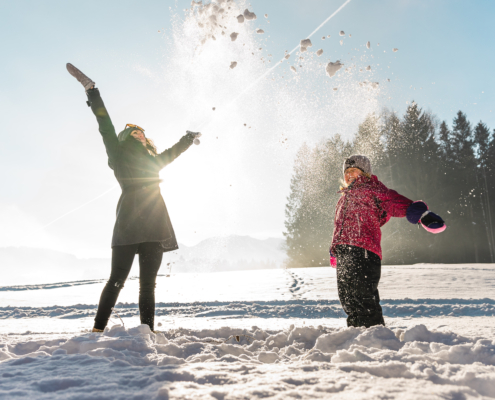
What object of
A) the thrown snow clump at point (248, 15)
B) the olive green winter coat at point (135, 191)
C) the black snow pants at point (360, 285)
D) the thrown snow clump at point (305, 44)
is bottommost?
the black snow pants at point (360, 285)

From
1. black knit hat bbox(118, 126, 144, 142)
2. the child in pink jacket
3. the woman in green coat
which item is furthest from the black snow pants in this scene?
black knit hat bbox(118, 126, 144, 142)

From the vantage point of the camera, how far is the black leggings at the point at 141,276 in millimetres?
2086

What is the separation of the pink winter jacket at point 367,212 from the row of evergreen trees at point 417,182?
19205 millimetres

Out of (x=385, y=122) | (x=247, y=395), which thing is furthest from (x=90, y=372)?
(x=385, y=122)

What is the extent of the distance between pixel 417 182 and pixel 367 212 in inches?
881

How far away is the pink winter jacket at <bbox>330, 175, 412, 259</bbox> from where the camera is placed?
2.24 m

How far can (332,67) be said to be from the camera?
385cm

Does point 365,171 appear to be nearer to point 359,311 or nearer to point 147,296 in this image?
point 359,311

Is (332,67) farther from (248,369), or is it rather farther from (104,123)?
(248,369)

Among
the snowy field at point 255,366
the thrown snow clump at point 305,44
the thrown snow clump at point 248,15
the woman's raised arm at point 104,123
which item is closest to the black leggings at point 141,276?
the snowy field at point 255,366

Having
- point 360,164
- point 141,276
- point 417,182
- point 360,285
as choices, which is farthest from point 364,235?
point 417,182

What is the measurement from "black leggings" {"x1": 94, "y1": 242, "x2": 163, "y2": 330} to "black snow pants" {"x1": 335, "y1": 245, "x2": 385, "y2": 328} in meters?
1.42

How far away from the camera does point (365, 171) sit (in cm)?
255

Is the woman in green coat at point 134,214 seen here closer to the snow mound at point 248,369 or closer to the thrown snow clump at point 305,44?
the snow mound at point 248,369
